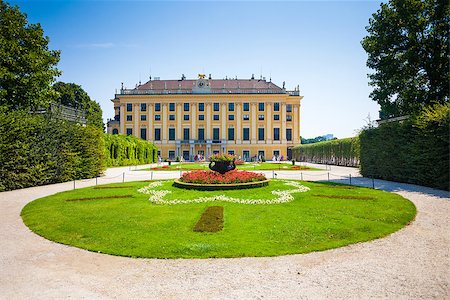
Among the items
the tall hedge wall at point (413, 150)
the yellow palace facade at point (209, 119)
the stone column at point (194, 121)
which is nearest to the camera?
the tall hedge wall at point (413, 150)

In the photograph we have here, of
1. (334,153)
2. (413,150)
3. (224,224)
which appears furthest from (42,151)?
(334,153)

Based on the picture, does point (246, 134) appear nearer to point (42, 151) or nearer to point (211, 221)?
point (42, 151)

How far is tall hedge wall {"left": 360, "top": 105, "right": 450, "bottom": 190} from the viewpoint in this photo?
1435 centimetres

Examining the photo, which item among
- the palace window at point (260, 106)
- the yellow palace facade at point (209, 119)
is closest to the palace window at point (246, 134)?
the yellow palace facade at point (209, 119)

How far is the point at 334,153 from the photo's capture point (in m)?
40.3

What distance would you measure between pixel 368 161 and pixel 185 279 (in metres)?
20.4

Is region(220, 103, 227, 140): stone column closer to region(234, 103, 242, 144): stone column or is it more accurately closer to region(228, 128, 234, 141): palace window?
region(228, 128, 234, 141): palace window

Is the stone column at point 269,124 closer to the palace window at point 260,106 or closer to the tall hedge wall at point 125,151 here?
the palace window at point 260,106

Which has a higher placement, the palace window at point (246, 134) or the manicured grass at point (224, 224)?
the palace window at point (246, 134)

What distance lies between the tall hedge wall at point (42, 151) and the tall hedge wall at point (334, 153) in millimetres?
24406

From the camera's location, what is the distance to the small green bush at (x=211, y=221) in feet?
24.0

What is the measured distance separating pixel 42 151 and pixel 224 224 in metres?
14.5

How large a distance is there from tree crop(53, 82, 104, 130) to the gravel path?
162 feet

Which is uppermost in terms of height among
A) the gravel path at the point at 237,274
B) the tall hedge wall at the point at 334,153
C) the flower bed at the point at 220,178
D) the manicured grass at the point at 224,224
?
the tall hedge wall at the point at 334,153
